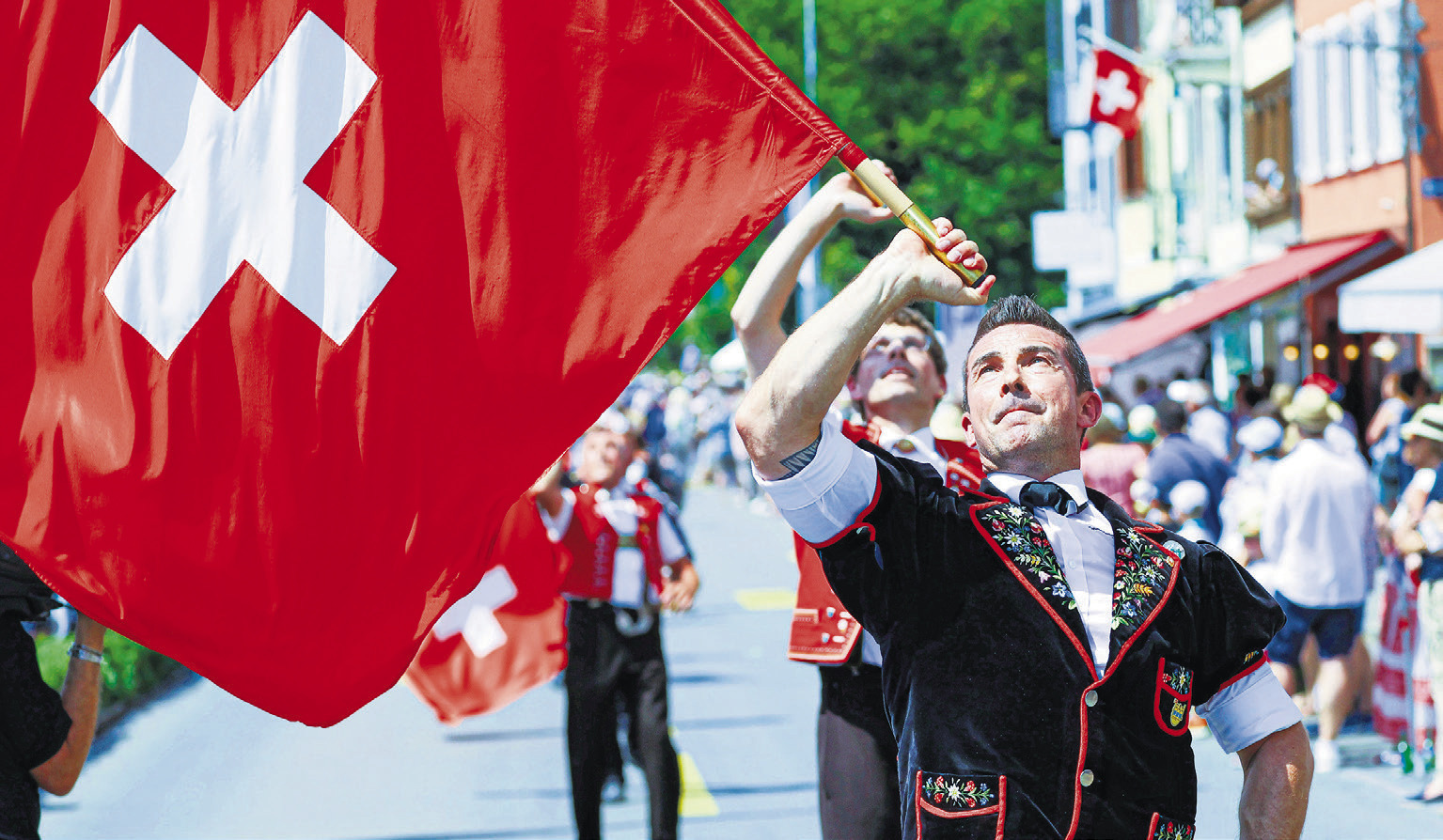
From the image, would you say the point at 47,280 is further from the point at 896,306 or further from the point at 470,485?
the point at 896,306

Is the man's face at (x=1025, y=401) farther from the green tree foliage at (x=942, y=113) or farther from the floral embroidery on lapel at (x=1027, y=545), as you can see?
the green tree foliage at (x=942, y=113)

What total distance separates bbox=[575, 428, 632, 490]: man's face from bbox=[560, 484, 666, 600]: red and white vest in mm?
95

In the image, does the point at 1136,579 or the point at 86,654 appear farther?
the point at 86,654

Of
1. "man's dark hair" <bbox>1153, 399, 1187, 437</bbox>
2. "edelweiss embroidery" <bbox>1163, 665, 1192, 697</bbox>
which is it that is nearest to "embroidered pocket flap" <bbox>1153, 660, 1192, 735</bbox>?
"edelweiss embroidery" <bbox>1163, 665, 1192, 697</bbox>

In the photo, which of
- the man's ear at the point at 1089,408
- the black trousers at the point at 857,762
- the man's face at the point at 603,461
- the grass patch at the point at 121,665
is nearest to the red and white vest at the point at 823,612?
the black trousers at the point at 857,762

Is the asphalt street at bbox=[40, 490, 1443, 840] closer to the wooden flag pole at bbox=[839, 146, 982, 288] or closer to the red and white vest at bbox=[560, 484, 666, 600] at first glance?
the red and white vest at bbox=[560, 484, 666, 600]

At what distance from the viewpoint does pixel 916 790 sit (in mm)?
3084

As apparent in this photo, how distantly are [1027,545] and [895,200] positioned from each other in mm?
662

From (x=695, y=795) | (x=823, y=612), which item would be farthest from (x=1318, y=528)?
(x=823, y=612)

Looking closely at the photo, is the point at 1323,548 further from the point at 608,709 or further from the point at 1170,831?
the point at 1170,831

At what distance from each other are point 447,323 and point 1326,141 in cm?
2178

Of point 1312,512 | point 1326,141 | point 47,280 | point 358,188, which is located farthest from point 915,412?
point 1326,141

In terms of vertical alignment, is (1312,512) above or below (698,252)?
below

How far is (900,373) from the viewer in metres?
5.12
